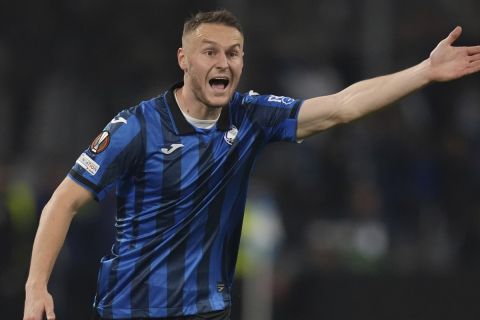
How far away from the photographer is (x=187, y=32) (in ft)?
17.8

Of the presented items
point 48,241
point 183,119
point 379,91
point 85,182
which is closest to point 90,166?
point 85,182

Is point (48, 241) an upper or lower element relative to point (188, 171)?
lower

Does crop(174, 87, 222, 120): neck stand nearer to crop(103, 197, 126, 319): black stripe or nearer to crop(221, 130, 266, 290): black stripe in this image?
crop(221, 130, 266, 290): black stripe

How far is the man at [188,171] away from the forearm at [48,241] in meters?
0.07

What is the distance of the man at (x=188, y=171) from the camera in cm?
521

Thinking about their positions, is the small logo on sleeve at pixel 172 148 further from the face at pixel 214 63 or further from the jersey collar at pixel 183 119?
the face at pixel 214 63

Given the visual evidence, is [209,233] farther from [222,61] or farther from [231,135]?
[222,61]

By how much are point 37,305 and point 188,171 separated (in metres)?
0.90

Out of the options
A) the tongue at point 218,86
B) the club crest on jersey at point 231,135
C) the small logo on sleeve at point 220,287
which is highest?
the tongue at point 218,86

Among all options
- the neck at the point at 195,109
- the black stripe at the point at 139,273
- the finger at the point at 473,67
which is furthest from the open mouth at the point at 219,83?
the finger at the point at 473,67

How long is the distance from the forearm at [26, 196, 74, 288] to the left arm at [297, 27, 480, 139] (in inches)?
45.8

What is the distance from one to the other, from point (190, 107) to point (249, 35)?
7.26 meters

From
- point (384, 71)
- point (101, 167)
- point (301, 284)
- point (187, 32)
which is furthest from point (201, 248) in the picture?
point (384, 71)

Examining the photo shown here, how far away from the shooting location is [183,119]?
17.6 ft
